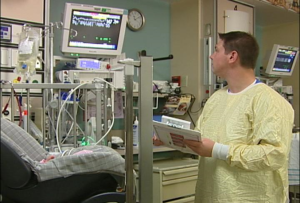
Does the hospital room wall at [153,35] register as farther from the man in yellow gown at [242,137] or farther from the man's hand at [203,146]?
the man's hand at [203,146]

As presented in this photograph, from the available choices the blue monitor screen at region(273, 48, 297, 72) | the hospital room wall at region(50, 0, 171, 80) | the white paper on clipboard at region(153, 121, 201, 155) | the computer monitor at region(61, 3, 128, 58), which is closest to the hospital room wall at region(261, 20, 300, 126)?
the blue monitor screen at region(273, 48, 297, 72)

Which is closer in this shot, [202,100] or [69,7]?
[69,7]

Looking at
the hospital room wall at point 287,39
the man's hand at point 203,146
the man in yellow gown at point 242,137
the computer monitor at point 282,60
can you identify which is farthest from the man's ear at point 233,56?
the hospital room wall at point 287,39

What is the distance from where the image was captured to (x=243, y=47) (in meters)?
1.60

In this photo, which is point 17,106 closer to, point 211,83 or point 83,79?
point 83,79

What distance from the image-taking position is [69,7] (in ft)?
7.99

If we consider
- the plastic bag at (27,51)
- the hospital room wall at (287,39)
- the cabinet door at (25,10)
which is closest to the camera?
the cabinet door at (25,10)

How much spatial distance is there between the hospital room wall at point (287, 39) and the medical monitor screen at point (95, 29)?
2.47m

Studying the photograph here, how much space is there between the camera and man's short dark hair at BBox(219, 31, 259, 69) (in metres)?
1.60

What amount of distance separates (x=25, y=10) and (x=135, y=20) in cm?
195

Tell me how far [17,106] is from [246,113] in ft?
3.26

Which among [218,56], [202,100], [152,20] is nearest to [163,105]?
[202,100]

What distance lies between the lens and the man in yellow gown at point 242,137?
4.70 ft

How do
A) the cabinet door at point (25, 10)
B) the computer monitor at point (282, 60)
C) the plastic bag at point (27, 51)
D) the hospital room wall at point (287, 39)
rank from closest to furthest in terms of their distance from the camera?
the cabinet door at point (25, 10) < the plastic bag at point (27, 51) < the computer monitor at point (282, 60) < the hospital room wall at point (287, 39)
